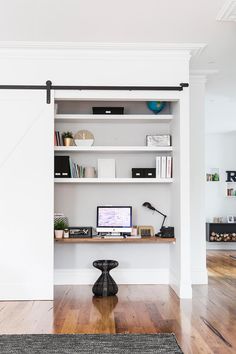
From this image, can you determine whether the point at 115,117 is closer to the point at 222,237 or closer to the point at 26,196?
the point at 26,196

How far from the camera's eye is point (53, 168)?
4535 millimetres

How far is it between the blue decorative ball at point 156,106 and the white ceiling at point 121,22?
0.67m

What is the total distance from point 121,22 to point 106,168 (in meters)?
1.81

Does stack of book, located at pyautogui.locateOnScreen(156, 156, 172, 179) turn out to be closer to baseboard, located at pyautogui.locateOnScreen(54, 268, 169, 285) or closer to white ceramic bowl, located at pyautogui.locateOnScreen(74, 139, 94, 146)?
white ceramic bowl, located at pyautogui.locateOnScreen(74, 139, 94, 146)

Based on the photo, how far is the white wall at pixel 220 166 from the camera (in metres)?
9.96

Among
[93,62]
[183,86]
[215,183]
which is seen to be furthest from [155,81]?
[215,183]

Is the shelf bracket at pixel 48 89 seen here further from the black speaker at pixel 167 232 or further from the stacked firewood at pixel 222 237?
the stacked firewood at pixel 222 237

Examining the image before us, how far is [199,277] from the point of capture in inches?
212

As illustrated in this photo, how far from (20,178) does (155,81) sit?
1.85m

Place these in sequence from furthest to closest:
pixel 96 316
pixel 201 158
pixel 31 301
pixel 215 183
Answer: pixel 215 183, pixel 201 158, pixel 31 301, pixel 96 316

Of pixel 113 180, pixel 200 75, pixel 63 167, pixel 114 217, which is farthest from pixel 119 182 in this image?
pixel 200 75

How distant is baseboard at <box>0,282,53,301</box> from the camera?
4422 millimetres

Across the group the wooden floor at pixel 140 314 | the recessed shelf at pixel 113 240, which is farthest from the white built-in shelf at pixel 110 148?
the wooden floor at pixel 140 314

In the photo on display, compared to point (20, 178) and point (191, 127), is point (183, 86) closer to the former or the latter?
point (191, 127)
